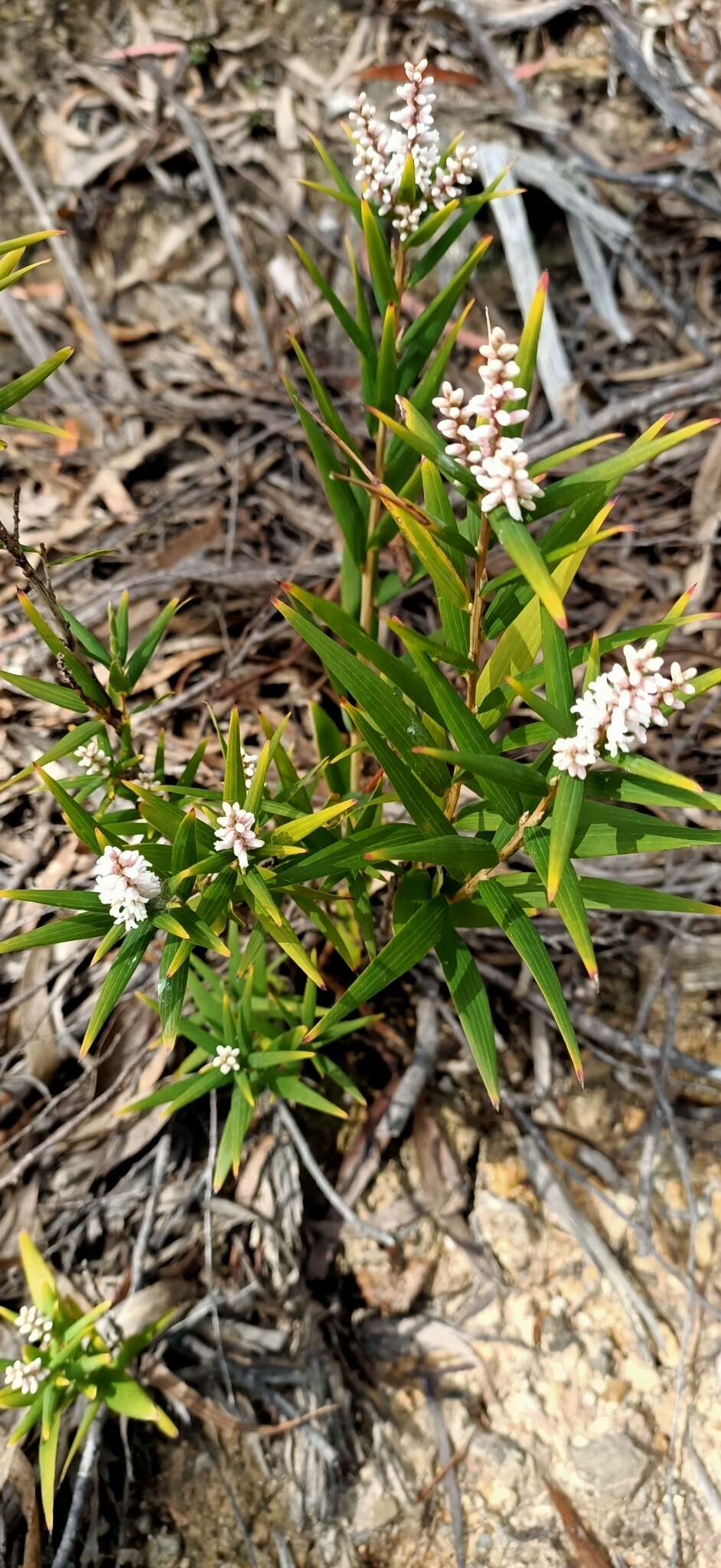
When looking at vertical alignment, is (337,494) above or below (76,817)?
above

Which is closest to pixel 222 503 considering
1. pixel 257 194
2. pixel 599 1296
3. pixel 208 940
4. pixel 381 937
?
pixel 257 194

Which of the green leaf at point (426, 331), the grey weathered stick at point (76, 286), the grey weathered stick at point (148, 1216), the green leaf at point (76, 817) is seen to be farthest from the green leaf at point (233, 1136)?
the grey weathered stick at point (76, 286)

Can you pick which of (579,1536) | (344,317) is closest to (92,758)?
(344,317)

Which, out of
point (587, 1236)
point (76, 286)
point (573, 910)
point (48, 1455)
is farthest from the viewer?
point (76, 286)

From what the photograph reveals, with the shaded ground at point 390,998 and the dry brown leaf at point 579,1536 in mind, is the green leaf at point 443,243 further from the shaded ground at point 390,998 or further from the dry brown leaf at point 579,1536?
the dry brown leaf at point 579,1536

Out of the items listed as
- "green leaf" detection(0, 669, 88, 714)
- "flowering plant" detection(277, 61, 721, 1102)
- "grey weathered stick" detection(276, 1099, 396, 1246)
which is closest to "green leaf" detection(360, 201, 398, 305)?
"flowering plant" detection(277, 61, 721, 1102)

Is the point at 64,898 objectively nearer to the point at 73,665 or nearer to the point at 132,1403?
the point at 73,665

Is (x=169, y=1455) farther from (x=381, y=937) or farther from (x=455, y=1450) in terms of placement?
(x=381, y=937)
